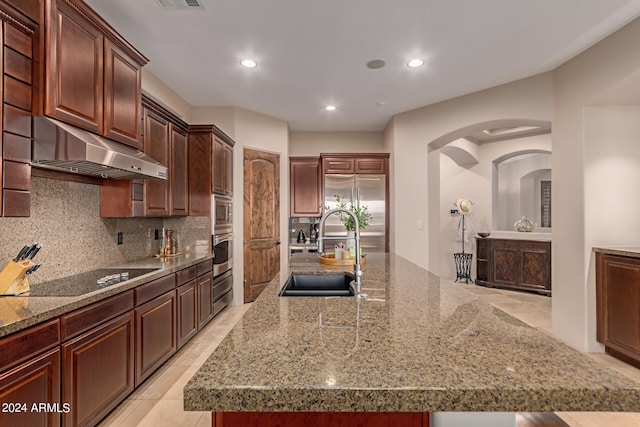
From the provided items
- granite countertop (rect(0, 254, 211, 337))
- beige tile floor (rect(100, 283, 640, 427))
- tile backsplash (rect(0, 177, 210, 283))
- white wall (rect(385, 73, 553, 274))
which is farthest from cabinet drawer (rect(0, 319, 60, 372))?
white wall (rect(385, 73, 553, 274))

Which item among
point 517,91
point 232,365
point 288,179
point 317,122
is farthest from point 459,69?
point 232,365

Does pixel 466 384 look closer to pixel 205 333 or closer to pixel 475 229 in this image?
pixel 205 333

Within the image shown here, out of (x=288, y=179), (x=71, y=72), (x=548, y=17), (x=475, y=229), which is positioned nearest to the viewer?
(x=71, y=72)

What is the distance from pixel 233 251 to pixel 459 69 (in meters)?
3.60

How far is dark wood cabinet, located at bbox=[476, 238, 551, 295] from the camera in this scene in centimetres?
535

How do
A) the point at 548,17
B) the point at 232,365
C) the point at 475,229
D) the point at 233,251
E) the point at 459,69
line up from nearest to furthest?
1. the point at 232,365
2. the point at 548,17
3. the point at 459,69
4. the point at 233,251
5. the point at 475,229

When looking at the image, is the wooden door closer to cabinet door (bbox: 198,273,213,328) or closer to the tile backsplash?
cabinet door (bbox: 198,273,213,328)

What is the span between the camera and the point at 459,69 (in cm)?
345

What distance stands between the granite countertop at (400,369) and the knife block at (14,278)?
150cm

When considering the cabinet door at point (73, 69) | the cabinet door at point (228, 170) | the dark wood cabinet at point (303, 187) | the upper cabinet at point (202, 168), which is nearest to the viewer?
the cabinet door at point (73, 69)

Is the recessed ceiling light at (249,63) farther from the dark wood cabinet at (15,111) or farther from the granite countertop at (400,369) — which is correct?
the granite countertop at (400,369)

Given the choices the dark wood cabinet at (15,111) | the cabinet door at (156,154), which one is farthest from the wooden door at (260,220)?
the dark wood cabinet at (15,111)

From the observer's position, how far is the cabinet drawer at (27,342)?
132 cm

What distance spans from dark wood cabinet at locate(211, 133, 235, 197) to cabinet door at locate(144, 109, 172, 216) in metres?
0.63
